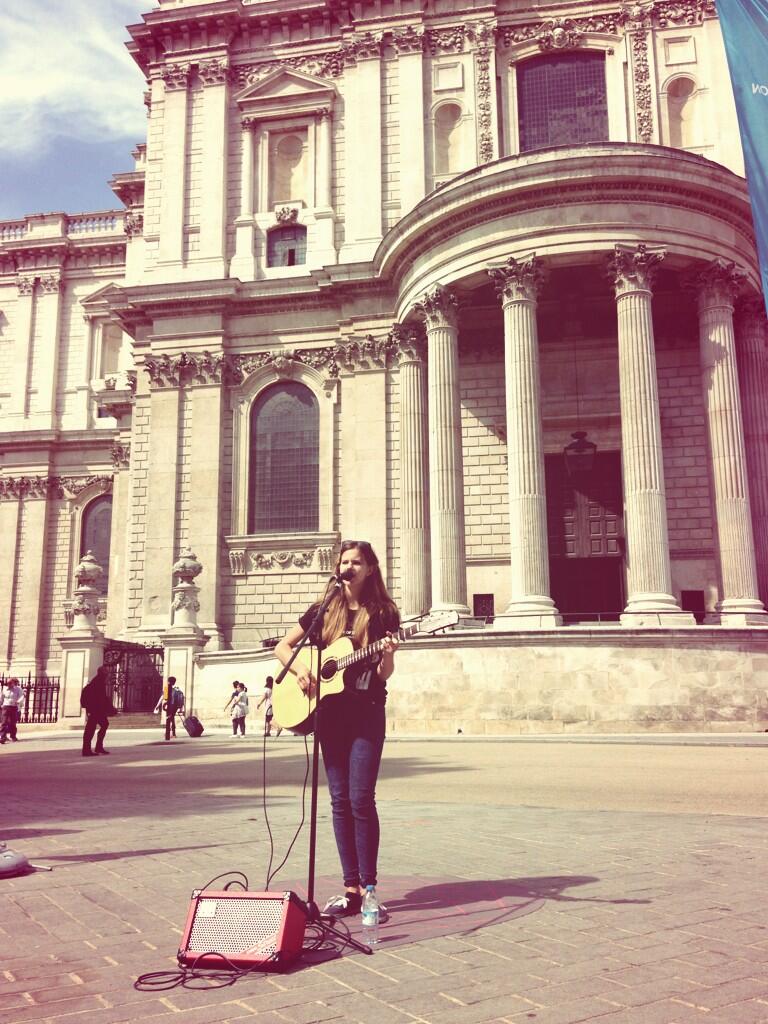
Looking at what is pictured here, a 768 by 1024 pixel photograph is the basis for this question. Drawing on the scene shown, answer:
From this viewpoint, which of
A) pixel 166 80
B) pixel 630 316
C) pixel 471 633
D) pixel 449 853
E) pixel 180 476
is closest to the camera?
pixel 449 853

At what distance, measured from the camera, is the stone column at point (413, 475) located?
2862 cm

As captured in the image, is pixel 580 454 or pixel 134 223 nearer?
pixel 580 454

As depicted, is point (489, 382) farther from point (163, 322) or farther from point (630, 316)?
point (163, 322)

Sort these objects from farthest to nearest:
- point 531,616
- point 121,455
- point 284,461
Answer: point 121,455 < point 284,461 < point 531,616

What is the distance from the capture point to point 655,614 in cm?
2289

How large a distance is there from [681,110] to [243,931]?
113 feet

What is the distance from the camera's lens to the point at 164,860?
719cm

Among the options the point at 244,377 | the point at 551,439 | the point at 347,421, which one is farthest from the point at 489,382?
the point at 244,377

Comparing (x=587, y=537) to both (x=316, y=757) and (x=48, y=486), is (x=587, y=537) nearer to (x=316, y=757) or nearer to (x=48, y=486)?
(x=316, y=757)

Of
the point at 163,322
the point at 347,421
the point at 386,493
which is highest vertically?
the point at 163,322

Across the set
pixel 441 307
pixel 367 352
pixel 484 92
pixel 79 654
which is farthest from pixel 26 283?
pixel 441 307

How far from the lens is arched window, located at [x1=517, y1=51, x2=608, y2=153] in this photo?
107 feet

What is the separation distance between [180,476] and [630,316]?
1705cm

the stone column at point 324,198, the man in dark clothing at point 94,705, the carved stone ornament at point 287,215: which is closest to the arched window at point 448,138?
the stone column at point 324,198
